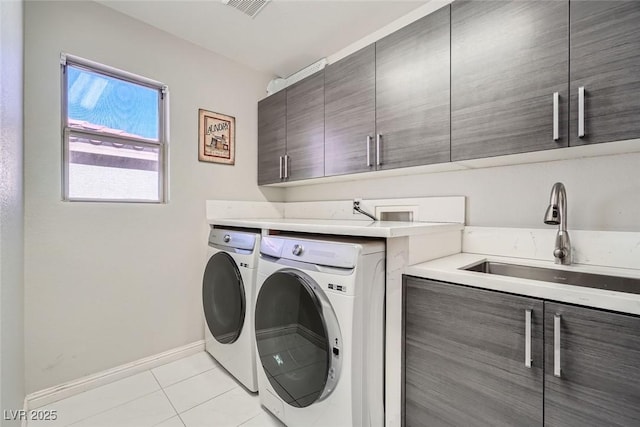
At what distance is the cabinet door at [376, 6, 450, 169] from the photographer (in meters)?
1.44

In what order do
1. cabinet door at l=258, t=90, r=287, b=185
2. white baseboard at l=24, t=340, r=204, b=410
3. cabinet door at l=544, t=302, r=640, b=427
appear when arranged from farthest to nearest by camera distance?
cabinet door at l=258, t=90, r=287, b=185 < white baseboard at l=24, t=340, r=204, b=410 < cabinet door at l=544, t=302, r=640, b=427

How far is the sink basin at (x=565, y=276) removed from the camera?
43.5 inches

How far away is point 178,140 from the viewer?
2174 mm

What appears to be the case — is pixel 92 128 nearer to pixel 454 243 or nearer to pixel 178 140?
pixel 178 140

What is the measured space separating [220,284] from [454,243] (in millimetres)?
1569

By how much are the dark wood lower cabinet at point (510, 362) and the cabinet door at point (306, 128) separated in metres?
1.28

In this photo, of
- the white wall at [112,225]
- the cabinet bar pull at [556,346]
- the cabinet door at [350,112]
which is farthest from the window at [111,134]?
the cabinet bar pull at [556,346]

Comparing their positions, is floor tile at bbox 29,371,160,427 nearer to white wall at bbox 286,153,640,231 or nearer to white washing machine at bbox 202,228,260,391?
white washing machine at bbox 202,228,260,391

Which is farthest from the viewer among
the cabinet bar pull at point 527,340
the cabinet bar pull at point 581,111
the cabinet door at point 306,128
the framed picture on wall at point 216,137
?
the framed picture on wall at point 216,137

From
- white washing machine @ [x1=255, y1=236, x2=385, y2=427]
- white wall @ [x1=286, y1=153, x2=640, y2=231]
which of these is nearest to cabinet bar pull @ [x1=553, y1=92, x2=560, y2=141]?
white wall @ [x1=286, y1=153, x2=640, y2=231]

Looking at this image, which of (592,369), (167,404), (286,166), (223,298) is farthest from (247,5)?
(167,404)

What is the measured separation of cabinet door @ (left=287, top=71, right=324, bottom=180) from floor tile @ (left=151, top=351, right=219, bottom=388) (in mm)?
1600

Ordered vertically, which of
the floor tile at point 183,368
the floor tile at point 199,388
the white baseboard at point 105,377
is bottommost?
the floor tile at point 183,368

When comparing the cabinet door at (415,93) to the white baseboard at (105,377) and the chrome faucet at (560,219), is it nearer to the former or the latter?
the chrome faucet at (560,219)
